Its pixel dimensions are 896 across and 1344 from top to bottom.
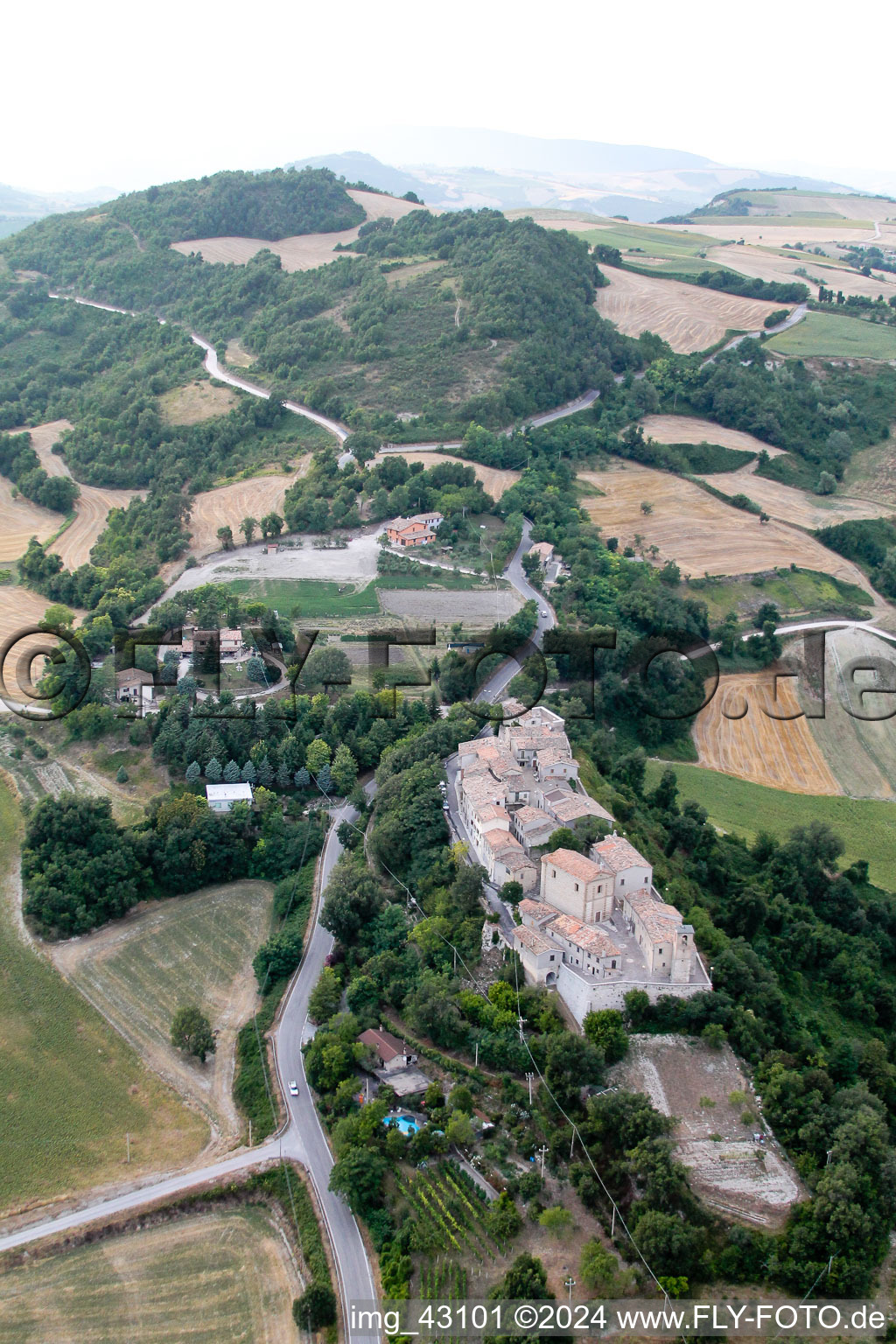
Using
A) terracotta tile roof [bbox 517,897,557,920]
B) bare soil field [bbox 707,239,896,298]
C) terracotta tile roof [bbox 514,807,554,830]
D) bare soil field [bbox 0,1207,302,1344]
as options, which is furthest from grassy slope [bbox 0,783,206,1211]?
bare soil field [bbox 707,239,896,298]

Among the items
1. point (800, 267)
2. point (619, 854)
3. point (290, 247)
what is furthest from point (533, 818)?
point (800, 267)

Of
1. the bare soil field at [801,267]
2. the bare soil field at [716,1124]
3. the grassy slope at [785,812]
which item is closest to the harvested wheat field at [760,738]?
the grassy slope at [785,812]

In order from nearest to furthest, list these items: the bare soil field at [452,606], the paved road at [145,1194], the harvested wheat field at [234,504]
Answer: the paved road at [145,1194], the bare soil field at [452,606], the harvested wheat field at [234,504]

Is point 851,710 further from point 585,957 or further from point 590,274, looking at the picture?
point 590,274

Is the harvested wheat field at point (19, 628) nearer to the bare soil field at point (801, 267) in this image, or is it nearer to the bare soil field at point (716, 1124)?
the bare soil field at point (716, 1124)

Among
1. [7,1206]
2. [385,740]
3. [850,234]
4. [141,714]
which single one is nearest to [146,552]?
[141,714]

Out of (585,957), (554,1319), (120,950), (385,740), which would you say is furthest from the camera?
(385,740)
